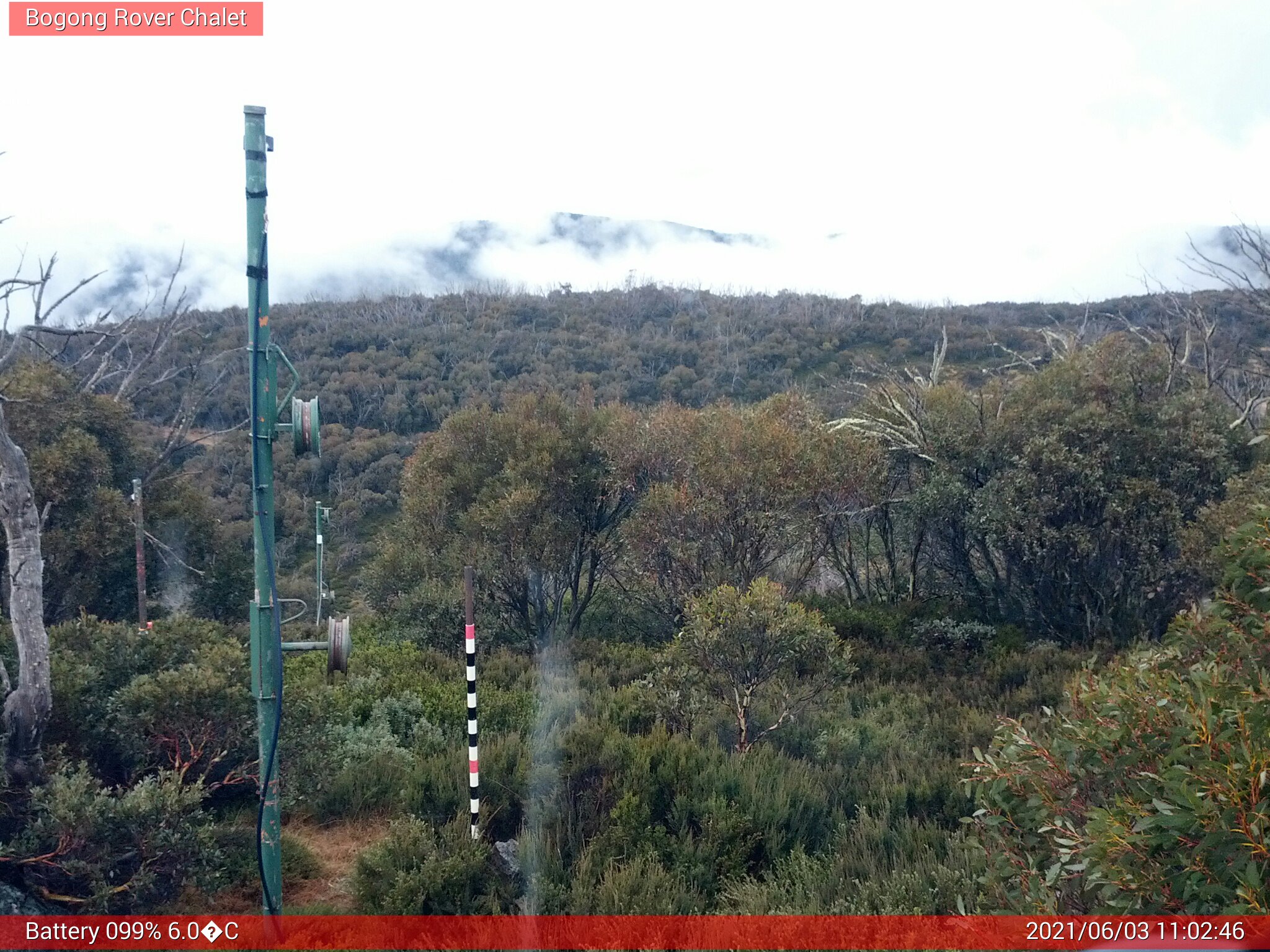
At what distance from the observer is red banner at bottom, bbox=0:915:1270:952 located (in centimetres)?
396

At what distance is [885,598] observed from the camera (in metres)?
16.4

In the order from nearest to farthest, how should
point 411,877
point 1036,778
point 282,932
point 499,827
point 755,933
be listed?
point 1036,778 < point 755,933 < point 282,932 < point 411,877 < point 499,827

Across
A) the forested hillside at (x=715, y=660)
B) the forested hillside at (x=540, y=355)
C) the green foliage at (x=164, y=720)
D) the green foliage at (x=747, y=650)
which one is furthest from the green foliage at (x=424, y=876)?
the forested hillside at (x=540, y=355)

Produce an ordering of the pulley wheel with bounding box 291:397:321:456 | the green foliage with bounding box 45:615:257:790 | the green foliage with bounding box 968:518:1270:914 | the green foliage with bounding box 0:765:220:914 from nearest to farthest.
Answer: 1. the green foliage with bounding box 968:518:1270:914
2. the pulley wheel with bounding box 291:397:321:456
3. the green foliage with bounding box 0:765:220:914
4. the green foliage with bounding box 45:615:257:790

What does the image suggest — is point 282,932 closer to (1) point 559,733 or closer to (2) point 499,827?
(2) point 499,827

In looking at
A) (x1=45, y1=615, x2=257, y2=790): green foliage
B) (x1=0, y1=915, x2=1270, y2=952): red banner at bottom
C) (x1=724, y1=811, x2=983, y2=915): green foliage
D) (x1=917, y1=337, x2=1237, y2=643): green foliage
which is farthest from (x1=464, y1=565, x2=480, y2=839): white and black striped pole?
(x1=917, y1=337, x2=1237, y2=643): green foliage

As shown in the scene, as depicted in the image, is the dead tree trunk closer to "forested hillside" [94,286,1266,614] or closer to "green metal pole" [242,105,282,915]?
"green metal pole" [242,105,282,915]

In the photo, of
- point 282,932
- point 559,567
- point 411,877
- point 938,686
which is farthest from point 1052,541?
point 282,932

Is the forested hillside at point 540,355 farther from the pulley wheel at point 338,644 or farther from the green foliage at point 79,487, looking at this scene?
the pulley wheel at point 338,644

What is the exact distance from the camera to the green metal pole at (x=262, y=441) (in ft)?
13.9

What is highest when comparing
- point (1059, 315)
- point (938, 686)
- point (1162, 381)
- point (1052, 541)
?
point (1059, 315)

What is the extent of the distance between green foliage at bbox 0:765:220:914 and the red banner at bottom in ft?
0.60

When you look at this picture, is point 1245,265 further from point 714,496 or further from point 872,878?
point 872,878

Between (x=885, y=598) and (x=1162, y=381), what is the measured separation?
19.3 feet
